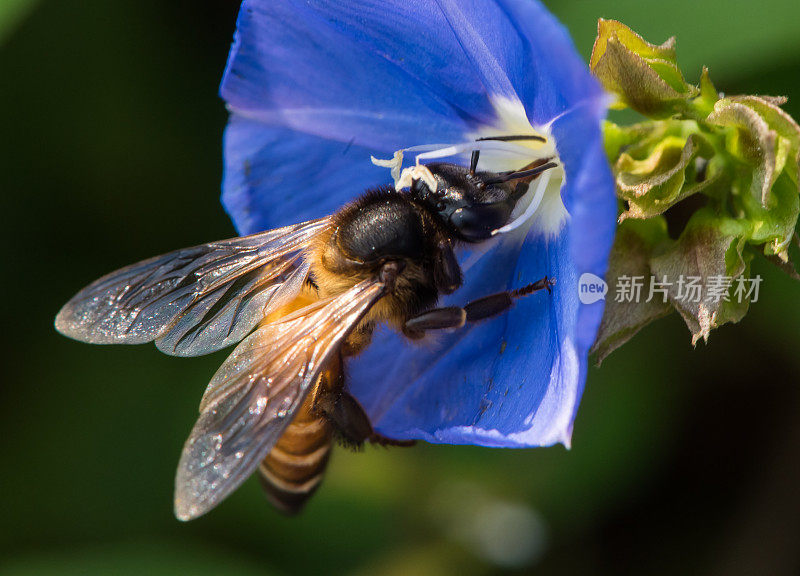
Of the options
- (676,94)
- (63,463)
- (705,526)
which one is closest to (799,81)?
(676,94)

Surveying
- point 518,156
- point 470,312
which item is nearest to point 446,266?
point 470,312

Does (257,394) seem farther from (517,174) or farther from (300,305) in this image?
(517,174)

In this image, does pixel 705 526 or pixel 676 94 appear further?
pixel 705 526

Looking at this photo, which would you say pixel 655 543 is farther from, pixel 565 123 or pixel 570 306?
pixel 565 123

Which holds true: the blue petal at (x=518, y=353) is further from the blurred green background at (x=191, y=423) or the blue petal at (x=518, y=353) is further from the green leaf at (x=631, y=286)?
the blurred green background at (x=191, y=423)

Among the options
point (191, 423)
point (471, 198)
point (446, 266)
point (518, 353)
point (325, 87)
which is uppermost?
point (325, 87)

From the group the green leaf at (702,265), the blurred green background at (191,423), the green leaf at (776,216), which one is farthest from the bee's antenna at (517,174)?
the blurred green background at (191,423)
